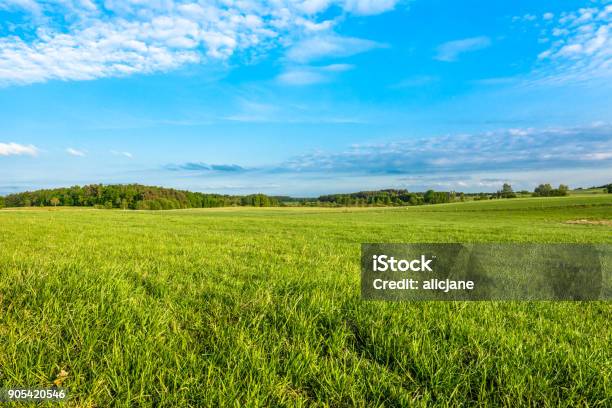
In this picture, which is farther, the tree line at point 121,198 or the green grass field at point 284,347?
the tree line at point 121,198

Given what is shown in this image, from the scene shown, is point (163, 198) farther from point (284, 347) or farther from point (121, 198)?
point (284, 347)

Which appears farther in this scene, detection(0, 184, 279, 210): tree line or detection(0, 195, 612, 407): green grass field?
detection(0, 184, 279, 210): tree line

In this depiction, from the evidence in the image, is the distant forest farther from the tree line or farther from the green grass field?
the green grass field

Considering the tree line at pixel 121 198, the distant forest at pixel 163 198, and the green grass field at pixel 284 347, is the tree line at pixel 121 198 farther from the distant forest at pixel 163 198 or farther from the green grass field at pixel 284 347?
the green grass field at pixel 284 347

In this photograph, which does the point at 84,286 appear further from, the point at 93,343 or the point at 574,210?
the point at 574,210

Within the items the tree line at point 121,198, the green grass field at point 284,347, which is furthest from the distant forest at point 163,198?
the green grass field at point 284,347

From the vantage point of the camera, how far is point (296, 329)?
11.4ft

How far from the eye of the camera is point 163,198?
5507 inches

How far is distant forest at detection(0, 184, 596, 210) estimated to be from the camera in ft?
443

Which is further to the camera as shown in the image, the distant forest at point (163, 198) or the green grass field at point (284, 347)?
the distant forest at point (163, 198)

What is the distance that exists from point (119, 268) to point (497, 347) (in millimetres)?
5500

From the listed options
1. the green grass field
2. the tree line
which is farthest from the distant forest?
the green grass field

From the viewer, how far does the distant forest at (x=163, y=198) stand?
135 meters

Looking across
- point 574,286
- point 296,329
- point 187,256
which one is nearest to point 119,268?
point 187,256
